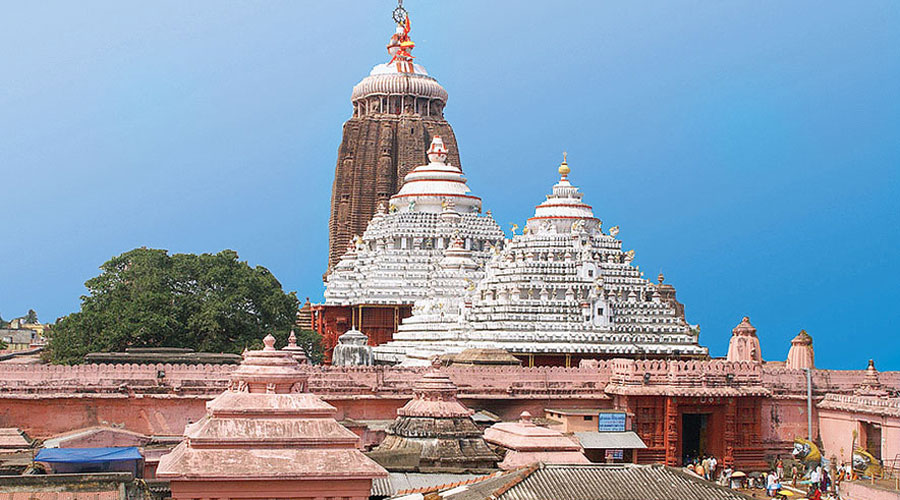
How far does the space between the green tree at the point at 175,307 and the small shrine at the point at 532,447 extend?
22611 mm

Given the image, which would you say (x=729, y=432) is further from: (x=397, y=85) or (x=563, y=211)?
(x=397, y=85)

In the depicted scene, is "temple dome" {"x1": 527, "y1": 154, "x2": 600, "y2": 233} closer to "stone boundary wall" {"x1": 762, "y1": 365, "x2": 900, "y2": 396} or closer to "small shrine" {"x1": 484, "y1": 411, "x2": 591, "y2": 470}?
"stone boundary wall" {"x1": 762, "y1": 365, "x2": 900, "y2": 396}

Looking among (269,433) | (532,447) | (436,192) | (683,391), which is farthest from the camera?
(436,192)

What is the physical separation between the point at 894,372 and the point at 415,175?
29.9 m

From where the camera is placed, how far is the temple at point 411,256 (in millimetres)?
62594

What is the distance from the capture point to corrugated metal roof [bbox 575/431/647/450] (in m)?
37.9

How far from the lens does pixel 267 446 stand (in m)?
21.0

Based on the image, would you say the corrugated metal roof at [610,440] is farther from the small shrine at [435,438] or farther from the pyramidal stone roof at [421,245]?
the pyramidal stone roof at [421,245]

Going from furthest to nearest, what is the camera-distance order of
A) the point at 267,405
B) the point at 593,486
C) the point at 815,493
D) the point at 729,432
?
the point at 729,432 → the point at 815,493 → the point at 593,486 → the point at 267,405

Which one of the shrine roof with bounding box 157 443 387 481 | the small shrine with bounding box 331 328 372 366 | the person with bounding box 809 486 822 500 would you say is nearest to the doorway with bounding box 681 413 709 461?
the person with bounding box 809 486 822 500

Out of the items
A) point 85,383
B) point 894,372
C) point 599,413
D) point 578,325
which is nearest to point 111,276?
point 85,383

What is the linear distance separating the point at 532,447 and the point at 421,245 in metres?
36.7

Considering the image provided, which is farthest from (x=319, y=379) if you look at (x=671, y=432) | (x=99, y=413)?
(x=671, y=432)

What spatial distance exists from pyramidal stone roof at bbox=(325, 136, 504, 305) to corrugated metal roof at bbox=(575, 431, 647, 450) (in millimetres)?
22118
